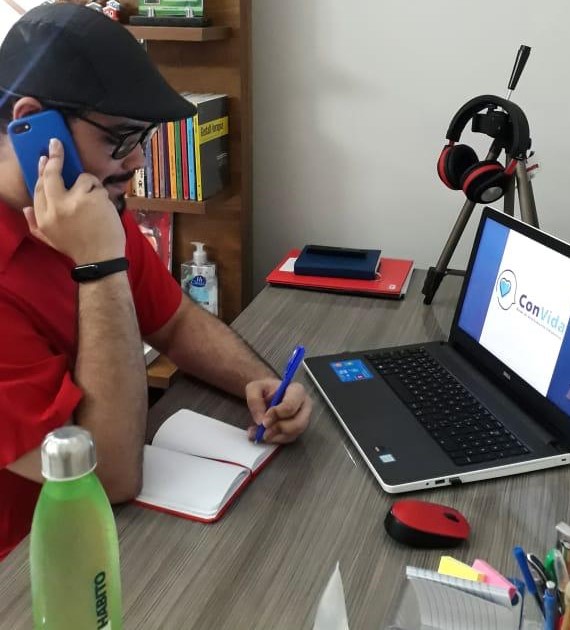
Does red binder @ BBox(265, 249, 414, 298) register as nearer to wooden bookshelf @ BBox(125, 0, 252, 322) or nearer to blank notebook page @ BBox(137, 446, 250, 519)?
wooden bookshelf @ BBox(125, 0, 252, 322)

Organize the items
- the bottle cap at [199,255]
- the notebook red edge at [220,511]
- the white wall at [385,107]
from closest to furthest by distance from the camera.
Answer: the notebook red edge at [220,511] < the white wall at [385,107] < the bottle cap at [199,255]

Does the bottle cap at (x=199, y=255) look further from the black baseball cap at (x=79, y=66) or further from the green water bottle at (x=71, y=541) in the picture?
the green water bottle at (x=71, y=541)

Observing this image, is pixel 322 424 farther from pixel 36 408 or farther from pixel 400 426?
pixel 36 408

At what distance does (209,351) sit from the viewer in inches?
51.6

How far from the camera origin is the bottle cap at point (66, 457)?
506 millimetres


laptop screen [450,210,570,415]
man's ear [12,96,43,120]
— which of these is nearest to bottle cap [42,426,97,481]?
man's ear [12,96,43,120]

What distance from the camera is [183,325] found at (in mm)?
1394

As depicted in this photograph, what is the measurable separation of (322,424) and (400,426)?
12 cm

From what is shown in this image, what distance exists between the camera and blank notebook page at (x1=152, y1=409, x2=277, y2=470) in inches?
41.4

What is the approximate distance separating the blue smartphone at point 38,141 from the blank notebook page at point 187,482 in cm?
41

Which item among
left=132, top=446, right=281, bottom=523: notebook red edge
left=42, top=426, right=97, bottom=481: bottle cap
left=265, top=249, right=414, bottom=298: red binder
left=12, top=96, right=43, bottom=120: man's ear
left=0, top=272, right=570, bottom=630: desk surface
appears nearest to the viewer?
left=42, top=426, right=97, bottom=481: bottle cap

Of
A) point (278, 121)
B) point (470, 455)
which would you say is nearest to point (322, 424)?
point (470, 455)

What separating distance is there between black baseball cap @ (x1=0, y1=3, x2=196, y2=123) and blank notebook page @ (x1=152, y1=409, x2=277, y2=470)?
0.45 metres

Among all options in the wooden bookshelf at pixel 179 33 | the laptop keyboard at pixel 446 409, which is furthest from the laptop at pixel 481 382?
the wooden bookshelf at pixel 179 33
